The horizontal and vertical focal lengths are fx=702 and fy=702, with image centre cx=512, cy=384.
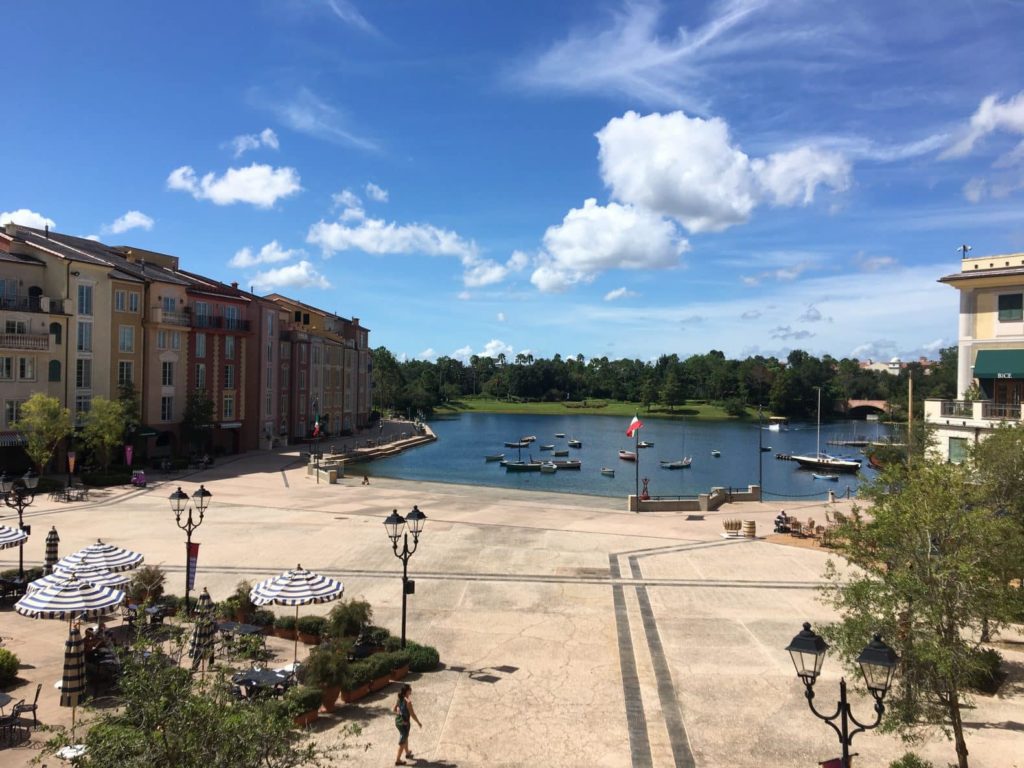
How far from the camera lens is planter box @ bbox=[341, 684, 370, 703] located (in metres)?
14.2

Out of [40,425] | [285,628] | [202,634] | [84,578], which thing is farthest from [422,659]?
[40,425]

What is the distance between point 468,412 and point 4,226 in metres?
129

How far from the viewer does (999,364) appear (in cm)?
2845

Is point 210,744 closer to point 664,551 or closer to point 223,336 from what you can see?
point 664,551

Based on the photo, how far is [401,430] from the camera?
10044 centimetres

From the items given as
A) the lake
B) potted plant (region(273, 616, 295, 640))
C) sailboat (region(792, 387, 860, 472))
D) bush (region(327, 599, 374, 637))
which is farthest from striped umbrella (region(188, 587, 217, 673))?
sailboat (region(792, 387, 860, 472))

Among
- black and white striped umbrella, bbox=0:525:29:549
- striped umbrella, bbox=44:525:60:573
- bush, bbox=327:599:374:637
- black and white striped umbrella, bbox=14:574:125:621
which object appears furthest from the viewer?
striped umbrella, bbox=44:525:60:573

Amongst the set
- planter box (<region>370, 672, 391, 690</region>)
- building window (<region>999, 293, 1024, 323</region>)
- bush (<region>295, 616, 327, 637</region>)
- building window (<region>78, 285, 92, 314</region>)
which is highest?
building window (<region>78, 285, 92, 314</region>)

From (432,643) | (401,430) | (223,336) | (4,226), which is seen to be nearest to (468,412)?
(401,430)

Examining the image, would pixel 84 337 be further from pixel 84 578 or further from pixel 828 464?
pixel 828 464

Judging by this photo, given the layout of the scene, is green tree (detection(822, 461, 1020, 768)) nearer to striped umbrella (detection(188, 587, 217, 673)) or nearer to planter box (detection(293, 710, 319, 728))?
planter box (detection(293, 710, 319, 728))

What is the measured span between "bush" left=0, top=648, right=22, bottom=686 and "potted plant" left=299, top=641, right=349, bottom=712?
5.86 metres

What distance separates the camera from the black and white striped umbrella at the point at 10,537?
2010 cm

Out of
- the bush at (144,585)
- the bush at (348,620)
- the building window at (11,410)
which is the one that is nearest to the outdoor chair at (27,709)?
the bush at (144,585)
